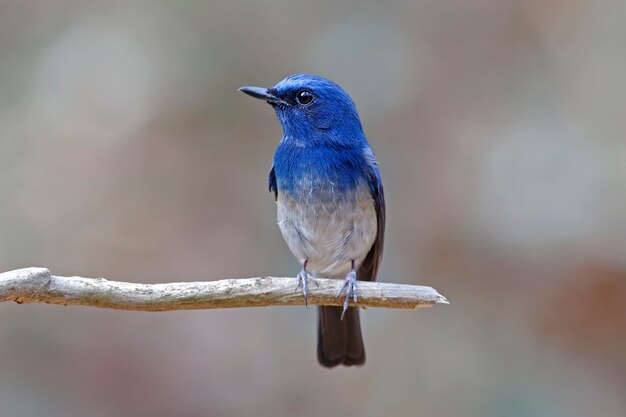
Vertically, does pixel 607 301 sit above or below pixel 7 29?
below

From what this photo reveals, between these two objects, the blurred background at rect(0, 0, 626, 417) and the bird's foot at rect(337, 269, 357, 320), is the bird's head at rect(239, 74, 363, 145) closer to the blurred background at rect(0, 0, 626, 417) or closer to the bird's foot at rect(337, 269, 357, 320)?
the bird's foot at rect(337, 269, 357, 320)

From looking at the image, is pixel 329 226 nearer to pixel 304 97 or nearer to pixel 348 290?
pixel 348 290

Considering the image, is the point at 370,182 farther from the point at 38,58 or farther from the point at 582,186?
the point at 38,58

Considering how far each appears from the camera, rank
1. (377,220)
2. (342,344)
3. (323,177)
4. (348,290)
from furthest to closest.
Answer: (342,344) < (377,220) < (323,177) < (348,290)

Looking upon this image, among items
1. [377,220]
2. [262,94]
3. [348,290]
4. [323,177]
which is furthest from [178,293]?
[377,220]

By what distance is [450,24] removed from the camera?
26.8 ft

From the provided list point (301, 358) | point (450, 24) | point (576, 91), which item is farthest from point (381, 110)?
point (301, 358)

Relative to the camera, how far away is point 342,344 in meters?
5.55

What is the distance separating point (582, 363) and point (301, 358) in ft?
8.04

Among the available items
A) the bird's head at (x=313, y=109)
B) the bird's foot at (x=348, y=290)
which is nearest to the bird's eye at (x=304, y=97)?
the bird's head at (x=313, y=109)

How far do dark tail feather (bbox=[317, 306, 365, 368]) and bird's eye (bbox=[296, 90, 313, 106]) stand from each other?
4.88 feet

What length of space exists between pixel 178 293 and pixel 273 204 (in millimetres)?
3620

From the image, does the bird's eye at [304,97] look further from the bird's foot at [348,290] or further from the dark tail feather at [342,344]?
the dark tail feather at [342,344]

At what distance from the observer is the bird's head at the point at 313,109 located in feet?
16.9
